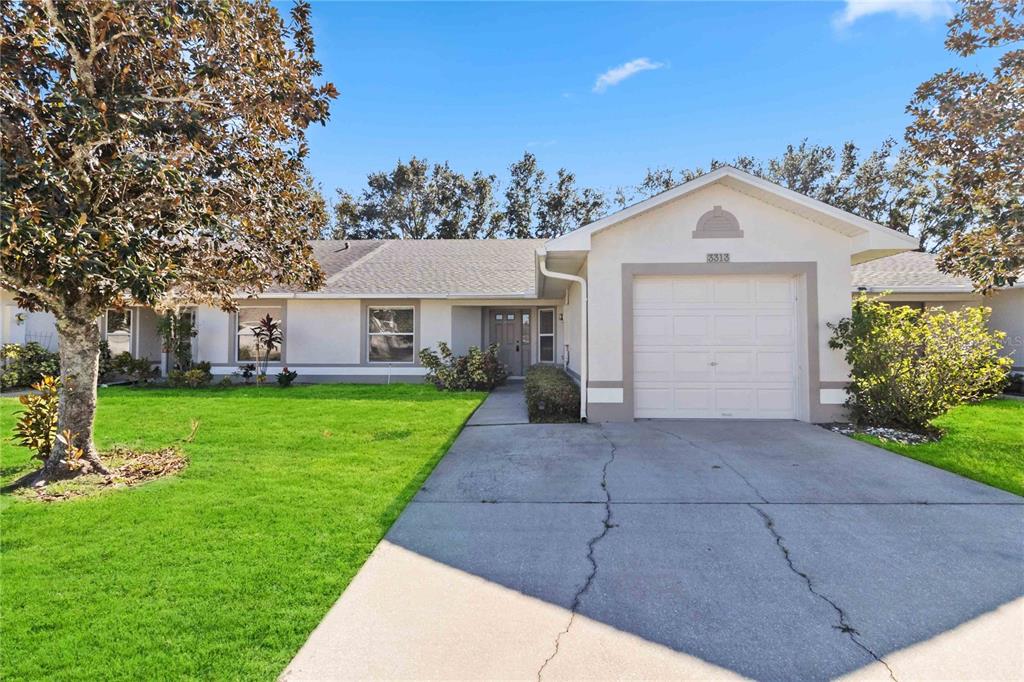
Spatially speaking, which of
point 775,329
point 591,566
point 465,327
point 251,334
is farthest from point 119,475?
point 465,327

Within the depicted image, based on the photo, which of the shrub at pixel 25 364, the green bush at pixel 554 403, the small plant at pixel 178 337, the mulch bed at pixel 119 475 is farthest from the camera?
the small plant at pixel 178 337

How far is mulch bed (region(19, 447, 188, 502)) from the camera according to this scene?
5102 millimetres

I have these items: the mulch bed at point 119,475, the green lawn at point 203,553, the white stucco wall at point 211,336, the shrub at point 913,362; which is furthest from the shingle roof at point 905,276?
the white stucco wall at point 211,336

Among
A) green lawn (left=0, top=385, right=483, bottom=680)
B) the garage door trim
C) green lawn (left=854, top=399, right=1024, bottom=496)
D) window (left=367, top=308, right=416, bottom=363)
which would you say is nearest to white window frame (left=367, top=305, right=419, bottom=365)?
window (left=367, top=308, right=416, bottom=363)

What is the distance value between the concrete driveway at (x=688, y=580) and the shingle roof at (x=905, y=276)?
10293mm

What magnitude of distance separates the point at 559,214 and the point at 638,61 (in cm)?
2480

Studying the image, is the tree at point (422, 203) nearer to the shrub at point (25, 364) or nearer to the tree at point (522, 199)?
the tree at point (522, 199)

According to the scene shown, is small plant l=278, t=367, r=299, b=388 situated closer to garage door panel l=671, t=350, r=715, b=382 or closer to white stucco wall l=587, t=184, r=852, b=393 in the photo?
white stucco wall l=587, t=184, r=852, b=393

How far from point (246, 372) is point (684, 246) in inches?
477

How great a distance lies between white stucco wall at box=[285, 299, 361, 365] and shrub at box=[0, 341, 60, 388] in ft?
20.3

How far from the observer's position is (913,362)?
303 inches

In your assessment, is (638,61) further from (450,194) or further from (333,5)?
(450,194)

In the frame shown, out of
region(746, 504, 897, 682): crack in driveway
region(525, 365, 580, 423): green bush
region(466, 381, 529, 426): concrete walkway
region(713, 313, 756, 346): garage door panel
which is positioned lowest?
region(746, 504, 897, 682): crack in driveway

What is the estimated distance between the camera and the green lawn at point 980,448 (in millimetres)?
5822
